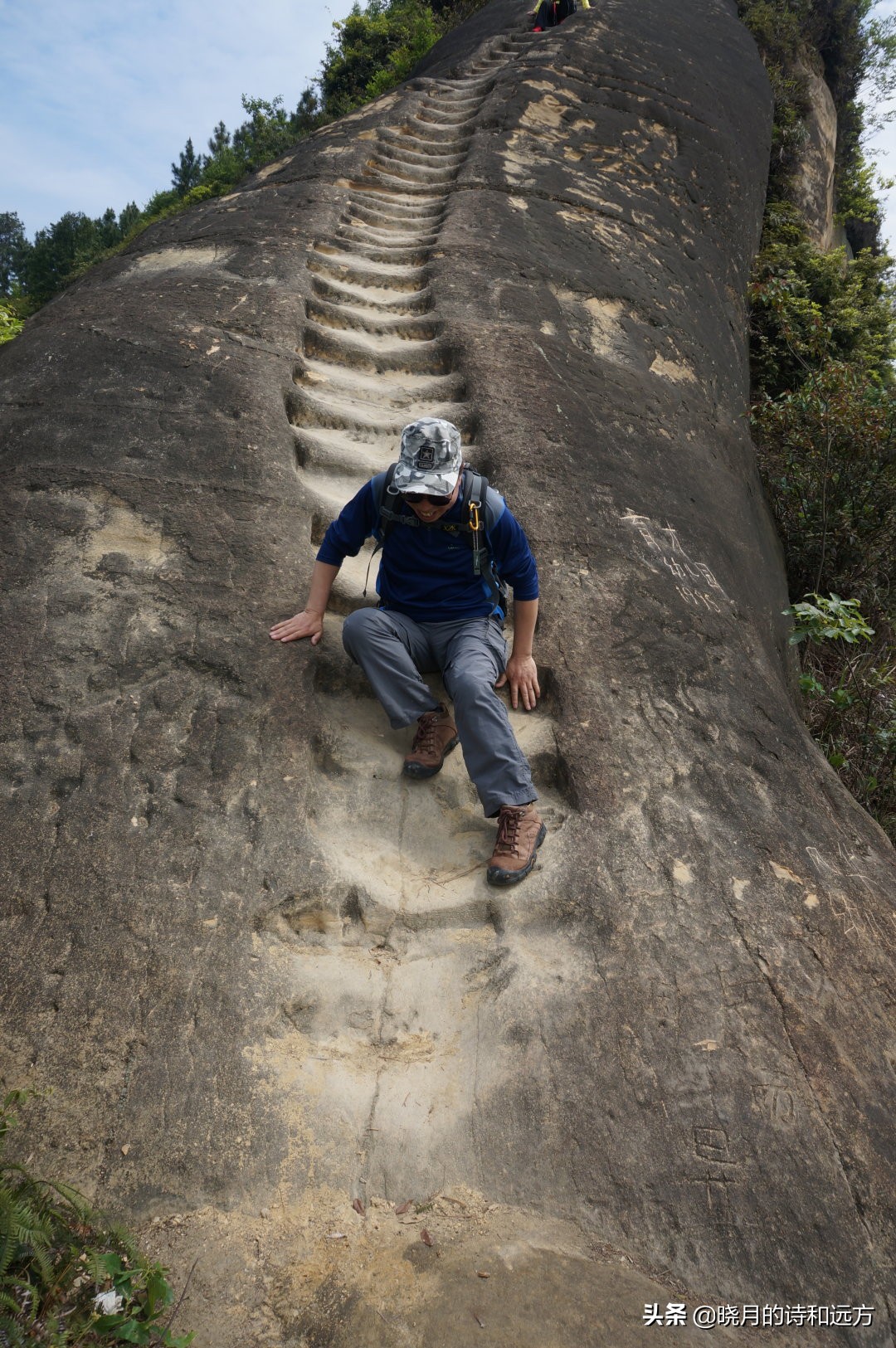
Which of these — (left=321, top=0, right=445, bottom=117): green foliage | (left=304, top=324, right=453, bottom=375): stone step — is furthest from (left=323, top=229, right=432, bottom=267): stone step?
(left=321, top=0, right=445, bottom=117): green foliage

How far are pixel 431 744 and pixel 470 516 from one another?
0.75 m

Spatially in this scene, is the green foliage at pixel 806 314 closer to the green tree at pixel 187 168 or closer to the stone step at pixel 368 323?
the stone step at pixel 368 323

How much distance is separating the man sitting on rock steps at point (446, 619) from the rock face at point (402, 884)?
0.45 feet

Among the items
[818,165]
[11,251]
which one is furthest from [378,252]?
[11,251]

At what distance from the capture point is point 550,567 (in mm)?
3762

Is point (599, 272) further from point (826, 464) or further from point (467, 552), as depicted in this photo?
point (467, 552)

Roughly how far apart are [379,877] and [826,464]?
422 cm

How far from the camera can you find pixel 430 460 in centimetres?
297

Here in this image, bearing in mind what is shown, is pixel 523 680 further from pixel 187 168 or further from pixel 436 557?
pixel 187 168

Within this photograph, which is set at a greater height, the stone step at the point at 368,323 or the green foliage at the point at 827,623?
the stone step at the point at 368,323

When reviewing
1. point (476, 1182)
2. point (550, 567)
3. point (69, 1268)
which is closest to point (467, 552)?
point (550, 567)

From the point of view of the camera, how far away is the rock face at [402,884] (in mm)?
2186

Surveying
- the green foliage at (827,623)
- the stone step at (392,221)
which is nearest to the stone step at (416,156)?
the stone step at (392,221)

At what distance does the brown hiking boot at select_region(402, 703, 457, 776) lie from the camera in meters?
3.19
